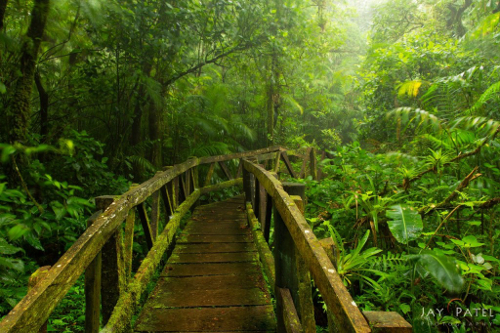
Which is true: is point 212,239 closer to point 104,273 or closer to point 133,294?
point 133,294

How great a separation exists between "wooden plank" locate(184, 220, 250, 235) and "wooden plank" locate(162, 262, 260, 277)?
42.1 inches

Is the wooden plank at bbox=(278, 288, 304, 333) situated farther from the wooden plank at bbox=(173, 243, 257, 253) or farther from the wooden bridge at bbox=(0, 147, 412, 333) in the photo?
the wooden plank at bbox=(173, 243, 257, 253)

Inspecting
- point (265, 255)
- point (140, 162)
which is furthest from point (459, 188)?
point (140, 162)

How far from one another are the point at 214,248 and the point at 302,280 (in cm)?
230

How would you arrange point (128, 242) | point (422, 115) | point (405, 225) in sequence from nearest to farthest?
point (128, 242)
point (405, 225)
point (422, 115)

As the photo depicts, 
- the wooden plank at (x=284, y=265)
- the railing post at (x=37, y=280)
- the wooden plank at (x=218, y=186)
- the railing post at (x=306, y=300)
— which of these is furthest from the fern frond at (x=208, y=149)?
the railing post at (x=37, y=280)

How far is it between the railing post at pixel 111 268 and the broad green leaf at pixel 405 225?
6.98ft

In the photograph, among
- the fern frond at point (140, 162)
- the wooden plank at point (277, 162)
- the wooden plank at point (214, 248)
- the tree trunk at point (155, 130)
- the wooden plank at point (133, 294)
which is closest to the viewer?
the wooden plank at point (133, 294)

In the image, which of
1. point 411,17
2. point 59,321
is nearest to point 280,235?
point 59,321

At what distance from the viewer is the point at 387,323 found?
87cm

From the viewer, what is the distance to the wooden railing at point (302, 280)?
908 millimetres

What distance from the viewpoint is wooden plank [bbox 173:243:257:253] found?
3.74m

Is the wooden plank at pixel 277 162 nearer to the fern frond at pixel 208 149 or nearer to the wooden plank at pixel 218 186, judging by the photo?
the wooden plank at pixel 218 186

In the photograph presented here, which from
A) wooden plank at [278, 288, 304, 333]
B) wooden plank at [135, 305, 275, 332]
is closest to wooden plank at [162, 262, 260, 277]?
wooden plank at [135, 305, 275, 332]
